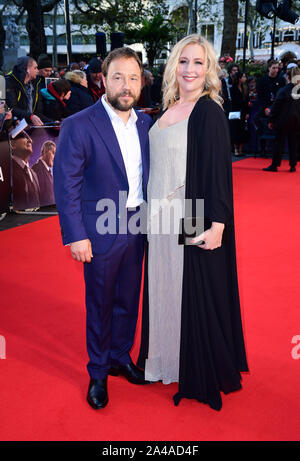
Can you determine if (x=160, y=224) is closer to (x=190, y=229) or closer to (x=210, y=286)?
(x=190, y=229)

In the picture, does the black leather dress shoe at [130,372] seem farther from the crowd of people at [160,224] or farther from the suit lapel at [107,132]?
the suit lapel at [107,132]

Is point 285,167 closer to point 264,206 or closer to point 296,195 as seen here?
point 296,195

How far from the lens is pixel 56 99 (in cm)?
744

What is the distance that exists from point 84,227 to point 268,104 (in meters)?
9.57

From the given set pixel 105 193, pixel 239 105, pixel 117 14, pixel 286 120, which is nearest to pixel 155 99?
pixel 239 105

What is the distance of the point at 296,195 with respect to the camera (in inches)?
303

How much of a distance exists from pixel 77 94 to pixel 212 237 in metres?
5.91

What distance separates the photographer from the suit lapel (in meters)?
2.39

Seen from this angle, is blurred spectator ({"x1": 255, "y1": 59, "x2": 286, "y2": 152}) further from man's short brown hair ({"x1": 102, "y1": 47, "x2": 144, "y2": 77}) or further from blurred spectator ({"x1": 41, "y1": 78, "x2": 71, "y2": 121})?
man's short brown hair ({"x1": 102, "y1": 47, "x2": 144, "y2": 77})

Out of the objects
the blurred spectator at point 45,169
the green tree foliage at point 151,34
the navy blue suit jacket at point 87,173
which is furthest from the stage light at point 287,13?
the navy blue suit jacket at point 87,173

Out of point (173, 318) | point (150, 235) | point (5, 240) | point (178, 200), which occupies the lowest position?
point (5, 240)
